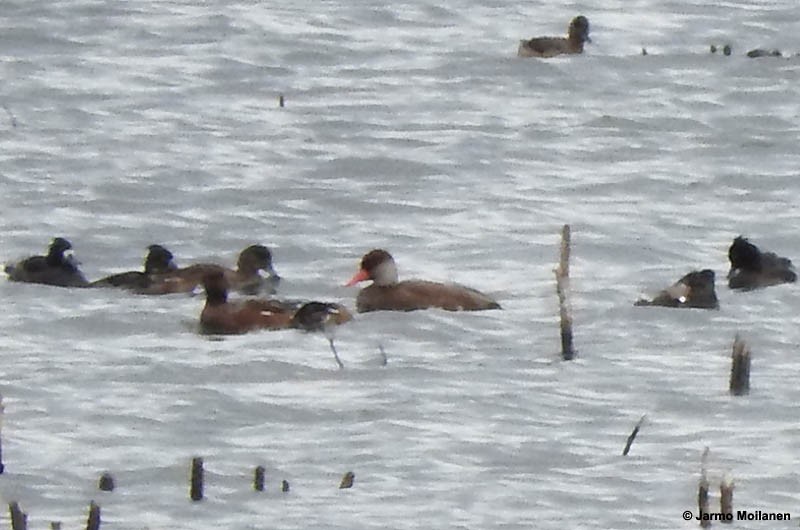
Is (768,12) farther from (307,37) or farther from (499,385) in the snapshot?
(499,385)

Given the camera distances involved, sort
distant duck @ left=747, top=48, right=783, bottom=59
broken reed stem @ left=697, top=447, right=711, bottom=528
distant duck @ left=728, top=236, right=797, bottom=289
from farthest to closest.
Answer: distant duck @ left=747, top=48, right=783, bottom=59 → distant duck @ left=728, top=236, right=797, bottom=289 → broken reed stem @ left=697, top=447, right=711, bottom=528

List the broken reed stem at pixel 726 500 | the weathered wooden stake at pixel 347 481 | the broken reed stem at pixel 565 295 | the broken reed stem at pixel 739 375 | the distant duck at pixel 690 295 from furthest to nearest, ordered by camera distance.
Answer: the distant duck at pixel 690 295
the broken reed stem at pixel 739 375
the broken reed stem at pixel 565 295
the weathered wooden stake at pixel 347 481
the broken reed stem at pixel 726 500

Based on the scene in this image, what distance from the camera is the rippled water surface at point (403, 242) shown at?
12.5 metres

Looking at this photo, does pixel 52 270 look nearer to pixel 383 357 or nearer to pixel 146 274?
pixel 146 274

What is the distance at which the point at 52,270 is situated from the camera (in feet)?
57.1

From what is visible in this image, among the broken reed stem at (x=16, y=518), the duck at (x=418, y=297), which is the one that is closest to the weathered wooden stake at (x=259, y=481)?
the broken reed stem at (x=16, y=518)

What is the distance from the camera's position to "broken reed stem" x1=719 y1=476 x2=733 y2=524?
11.0 meters

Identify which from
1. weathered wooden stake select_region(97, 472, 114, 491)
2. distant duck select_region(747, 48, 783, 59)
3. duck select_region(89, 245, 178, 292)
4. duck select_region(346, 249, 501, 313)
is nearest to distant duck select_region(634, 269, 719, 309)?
duck select_region(346, 249, 501, 313)

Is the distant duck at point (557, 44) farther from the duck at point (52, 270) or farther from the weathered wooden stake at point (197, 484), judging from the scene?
the weathered wooden stake at point (197, 484)

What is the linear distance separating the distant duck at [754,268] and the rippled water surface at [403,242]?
11 cm

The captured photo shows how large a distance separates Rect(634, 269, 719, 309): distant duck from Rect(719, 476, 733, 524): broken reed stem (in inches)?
190

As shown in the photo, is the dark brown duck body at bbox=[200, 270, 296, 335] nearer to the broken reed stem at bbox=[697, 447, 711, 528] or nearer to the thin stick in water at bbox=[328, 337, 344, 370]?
the thin stick in water at bbox=[328, 337, 344, 370]

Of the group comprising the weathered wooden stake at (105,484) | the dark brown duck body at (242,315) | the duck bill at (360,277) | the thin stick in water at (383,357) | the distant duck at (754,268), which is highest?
the distant duck at (754,268)

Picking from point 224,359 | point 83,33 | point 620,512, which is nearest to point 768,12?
point 83,33
